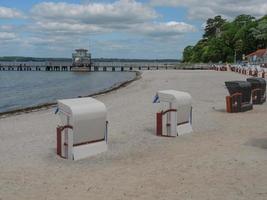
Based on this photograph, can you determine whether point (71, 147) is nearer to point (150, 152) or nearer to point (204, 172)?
point (150, 152)

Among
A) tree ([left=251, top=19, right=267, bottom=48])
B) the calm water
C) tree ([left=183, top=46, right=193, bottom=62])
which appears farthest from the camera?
tree ([left=183, top=46, right=193, bottom=62])

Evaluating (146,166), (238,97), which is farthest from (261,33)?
(146,166)

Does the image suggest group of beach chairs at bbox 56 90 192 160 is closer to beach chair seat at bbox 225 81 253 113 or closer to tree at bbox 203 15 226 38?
beach chair seat at bbox 225 81 253 113

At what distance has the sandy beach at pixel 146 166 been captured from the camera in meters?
7.14

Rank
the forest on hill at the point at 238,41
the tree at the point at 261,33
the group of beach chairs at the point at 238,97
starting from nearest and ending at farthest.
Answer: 1. the group of beach chairs at the point at 238,97
2. the tree at the point at 261,33
3. the forest on hill at the point at 238,41

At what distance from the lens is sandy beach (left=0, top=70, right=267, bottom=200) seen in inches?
281

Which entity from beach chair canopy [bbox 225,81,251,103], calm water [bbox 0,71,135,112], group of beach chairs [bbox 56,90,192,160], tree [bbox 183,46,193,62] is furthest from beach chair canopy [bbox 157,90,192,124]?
tree [bbox 183,46,193,62]

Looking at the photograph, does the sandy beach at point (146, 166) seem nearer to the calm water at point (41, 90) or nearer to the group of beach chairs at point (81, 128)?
the group of beach chairs at point (81, 128)

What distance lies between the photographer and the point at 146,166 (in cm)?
884

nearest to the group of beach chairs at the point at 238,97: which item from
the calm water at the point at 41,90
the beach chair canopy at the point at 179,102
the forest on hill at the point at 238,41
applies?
the beach chair canopy at the point at 179,102

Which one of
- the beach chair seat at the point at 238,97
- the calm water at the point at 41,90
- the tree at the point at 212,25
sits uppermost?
the tree at the point at 212,25

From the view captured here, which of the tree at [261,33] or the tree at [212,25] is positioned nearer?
the tree at [261,33]

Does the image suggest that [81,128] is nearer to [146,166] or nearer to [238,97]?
[146,166]

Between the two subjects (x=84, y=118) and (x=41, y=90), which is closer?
(x=84, y=118)
